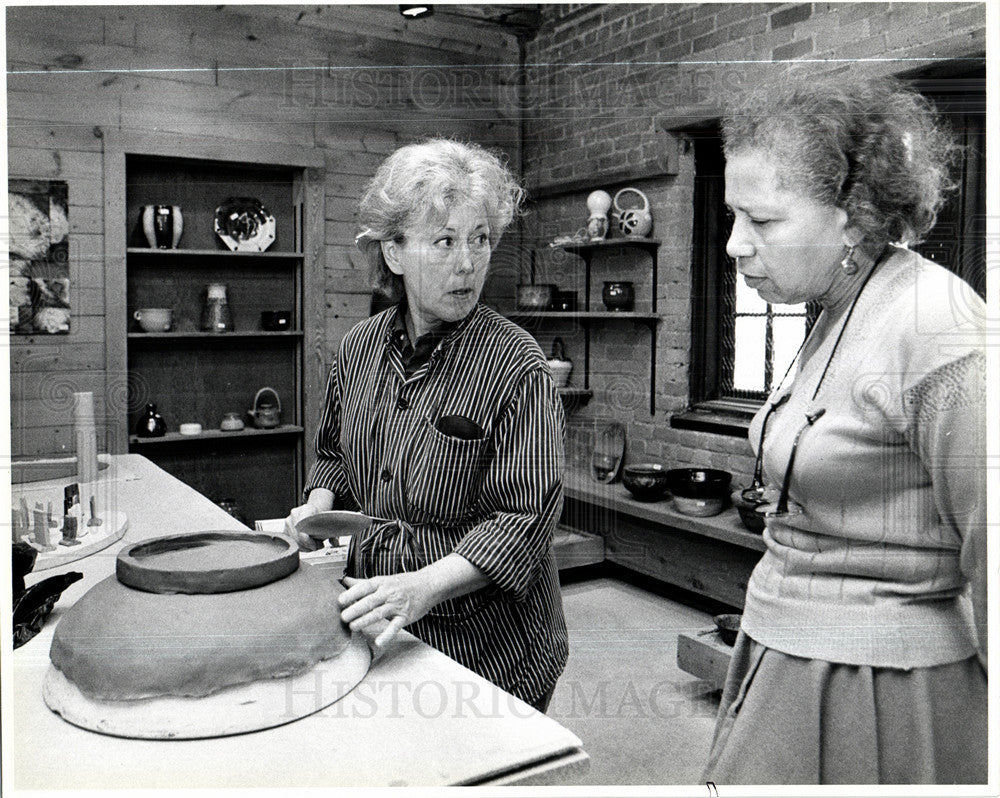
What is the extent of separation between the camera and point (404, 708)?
1.00 m

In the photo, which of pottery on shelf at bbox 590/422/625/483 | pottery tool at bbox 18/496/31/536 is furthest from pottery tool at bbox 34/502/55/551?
pottery on shelf at bbox 590/422/625/483

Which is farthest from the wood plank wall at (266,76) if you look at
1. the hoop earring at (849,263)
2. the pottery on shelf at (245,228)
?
the hoop earring at (849,263)

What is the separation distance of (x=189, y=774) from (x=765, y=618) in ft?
2.28

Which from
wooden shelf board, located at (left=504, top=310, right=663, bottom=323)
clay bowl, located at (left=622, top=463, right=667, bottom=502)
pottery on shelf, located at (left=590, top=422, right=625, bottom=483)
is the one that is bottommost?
clay bowl, located at (left=622, top=463, right=667, bottom=502)

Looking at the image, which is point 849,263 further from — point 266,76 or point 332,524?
point 266,76

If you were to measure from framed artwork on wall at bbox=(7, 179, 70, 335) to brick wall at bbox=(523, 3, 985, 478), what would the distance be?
2.47 feet

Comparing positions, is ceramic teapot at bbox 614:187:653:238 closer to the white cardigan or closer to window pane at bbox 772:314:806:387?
window pane at bbox 772:314:806:387

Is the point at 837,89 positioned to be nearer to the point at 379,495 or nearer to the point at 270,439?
the point at 379,495

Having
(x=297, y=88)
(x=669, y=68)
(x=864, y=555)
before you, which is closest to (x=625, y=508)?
(x=864, y=555)

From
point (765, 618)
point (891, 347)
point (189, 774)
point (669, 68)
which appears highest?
point (669, 68)

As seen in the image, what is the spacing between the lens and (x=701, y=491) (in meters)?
2.32

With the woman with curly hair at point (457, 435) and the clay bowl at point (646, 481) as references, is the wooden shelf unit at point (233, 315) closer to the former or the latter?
the woman with curly hair at point (457, 435)

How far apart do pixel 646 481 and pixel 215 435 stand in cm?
106

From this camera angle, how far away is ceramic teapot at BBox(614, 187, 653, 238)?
224 centimetres
